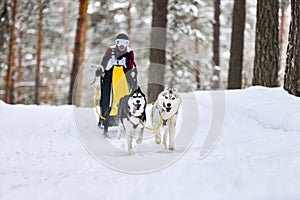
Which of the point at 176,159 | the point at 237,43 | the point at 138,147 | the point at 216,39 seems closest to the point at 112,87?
the point at 138,147

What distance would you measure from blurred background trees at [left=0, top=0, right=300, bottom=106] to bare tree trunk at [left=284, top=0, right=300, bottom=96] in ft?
0.07

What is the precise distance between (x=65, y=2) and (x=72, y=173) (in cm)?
2034

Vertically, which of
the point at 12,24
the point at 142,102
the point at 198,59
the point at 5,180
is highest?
the point at 12,24

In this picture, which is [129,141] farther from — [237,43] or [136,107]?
[237,43]

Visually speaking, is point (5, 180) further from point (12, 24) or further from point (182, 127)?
point (12, 24)

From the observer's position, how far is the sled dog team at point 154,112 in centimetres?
508

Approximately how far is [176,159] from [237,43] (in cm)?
806

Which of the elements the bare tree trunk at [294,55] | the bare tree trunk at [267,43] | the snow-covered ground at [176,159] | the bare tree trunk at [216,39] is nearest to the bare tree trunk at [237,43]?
the bare tree trunk at [216,39]

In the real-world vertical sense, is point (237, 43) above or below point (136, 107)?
above

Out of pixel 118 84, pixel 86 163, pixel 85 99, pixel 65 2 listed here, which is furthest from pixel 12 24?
pixel 86 163

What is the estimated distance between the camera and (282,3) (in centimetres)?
1808

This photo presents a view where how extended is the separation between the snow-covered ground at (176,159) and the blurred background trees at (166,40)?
1.54m

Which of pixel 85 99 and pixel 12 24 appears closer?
pixel 12 24

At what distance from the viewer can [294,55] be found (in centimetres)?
703
